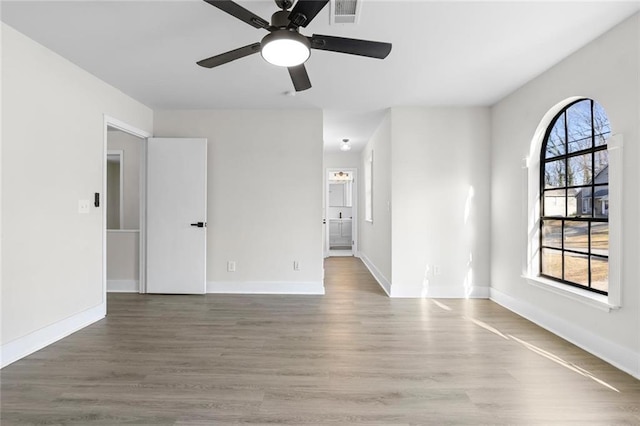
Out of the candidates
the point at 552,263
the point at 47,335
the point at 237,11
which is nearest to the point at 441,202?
the point at 552,263

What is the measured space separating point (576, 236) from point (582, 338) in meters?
0.87

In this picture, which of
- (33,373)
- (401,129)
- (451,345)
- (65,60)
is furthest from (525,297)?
(65,60)

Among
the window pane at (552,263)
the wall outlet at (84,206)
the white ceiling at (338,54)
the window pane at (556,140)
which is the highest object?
the white ceiling at (338,54)

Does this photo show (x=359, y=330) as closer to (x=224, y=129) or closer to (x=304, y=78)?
(x=304, y=78)

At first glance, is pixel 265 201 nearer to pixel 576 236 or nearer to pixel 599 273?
pixel 576 236

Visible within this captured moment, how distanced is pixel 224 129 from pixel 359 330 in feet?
10.2

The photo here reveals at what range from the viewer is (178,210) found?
4293 millimetres

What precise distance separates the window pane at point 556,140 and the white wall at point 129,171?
5223 mm

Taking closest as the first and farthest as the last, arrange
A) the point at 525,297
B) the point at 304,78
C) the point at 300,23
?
the point at 300,23 → the point at 304,78 → the point at 525,297

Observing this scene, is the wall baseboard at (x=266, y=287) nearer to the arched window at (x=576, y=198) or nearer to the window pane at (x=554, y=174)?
the arched window at (x=576, y=198)

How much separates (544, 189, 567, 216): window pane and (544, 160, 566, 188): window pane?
0.07 metres

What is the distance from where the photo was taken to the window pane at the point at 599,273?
8.55 ft

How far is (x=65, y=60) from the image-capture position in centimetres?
295

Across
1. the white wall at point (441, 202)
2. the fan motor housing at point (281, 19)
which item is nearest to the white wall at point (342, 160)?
the white wall at point (441, 202)
